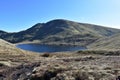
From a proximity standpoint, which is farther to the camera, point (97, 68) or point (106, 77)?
point (97, 68)

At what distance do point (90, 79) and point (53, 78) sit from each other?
404cm

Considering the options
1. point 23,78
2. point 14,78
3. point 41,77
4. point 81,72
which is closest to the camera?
point 81,72

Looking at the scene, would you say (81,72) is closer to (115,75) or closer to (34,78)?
(115,75)

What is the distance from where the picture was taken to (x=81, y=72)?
2327 cm

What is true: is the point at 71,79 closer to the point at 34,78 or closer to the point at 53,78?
the point at 53,78

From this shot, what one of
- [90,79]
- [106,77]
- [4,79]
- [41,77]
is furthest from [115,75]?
[4,79]

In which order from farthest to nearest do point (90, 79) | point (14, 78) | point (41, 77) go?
point (14, 78) → point (41, 77) → point (90, 79)

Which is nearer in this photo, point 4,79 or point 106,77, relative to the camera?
point 106,77

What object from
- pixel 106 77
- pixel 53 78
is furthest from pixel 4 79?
pixel 106 77

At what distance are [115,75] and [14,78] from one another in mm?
13782

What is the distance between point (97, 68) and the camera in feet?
82.9

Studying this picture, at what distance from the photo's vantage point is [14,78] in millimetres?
30078

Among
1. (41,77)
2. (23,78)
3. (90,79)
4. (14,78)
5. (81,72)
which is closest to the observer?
(90,79)

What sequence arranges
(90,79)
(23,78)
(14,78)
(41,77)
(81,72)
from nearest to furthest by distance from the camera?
(90,79) < (81,72) < (41,77) < (23,78) < (14,78)
